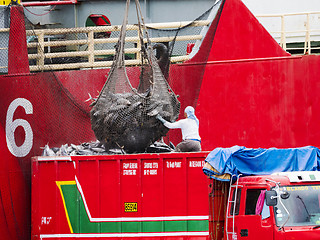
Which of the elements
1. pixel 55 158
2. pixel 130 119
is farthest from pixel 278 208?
pixel 55 158

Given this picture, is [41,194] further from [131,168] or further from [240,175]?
[240,175]

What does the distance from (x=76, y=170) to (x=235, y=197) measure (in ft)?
14.2

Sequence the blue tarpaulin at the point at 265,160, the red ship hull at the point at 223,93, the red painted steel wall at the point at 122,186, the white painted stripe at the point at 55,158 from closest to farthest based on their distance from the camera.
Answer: the blue tarpaulin at the point at 265,160, the red painted steel wall at the point at 122,186, the white painted stripe at the point at 55,158, the red ship hull at the point at 223,93

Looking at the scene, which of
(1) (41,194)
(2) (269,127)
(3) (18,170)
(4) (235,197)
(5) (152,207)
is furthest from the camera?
(2) (269,127)

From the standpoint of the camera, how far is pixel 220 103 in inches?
637

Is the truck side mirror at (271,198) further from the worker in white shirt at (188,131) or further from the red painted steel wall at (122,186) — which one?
the worker in white shirt at (188,131)

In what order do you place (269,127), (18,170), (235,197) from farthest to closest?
(269,127), (18,170), (235,197)

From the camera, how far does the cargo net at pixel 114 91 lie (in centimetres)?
1288

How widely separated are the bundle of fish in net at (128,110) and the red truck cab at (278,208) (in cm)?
376

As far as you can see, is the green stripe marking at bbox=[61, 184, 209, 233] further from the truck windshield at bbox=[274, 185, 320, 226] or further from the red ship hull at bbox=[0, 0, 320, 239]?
the truck windshield at bbox=[274, 185, 320, 226]

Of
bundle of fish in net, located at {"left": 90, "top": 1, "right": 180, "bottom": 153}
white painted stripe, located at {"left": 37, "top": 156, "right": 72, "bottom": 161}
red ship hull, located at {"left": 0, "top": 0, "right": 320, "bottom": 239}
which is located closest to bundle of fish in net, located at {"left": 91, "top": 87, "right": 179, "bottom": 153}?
bundle of fish in net, located at {"left": 90, "top": 1, "right": 180, "bottom": 153}

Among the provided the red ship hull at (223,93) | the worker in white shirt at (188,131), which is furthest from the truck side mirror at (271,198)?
the red ship hull at (223,93)

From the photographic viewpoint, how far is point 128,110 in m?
12.8

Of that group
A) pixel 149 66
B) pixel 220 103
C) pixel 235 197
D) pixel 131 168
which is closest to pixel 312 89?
pixel 220 103
